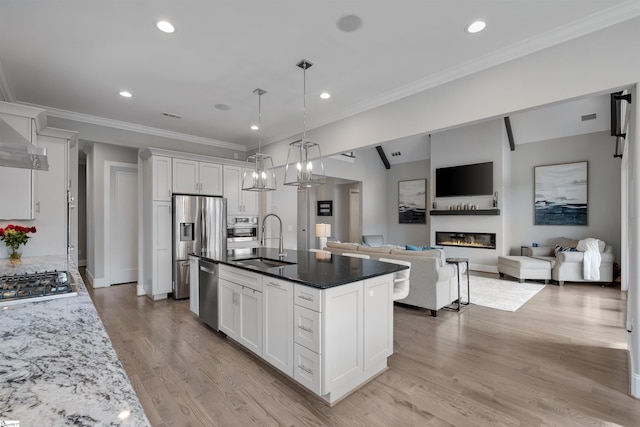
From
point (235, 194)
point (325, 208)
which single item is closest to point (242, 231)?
point (235, 194)

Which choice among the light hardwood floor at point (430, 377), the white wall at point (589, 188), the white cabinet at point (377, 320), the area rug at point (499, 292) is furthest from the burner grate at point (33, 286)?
the white wall at point (589, 188)

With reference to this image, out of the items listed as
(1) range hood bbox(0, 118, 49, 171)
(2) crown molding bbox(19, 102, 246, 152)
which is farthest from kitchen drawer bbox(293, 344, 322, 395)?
(2) crown molding bbox(19, 102, 246, 152)

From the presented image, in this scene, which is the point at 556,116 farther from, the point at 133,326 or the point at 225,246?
the point at 133,326

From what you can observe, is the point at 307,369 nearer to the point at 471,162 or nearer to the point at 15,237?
the point at 15,237

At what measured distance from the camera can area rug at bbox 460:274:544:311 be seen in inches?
185

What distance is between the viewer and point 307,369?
88.4 inches

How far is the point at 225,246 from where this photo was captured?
18.1 feet

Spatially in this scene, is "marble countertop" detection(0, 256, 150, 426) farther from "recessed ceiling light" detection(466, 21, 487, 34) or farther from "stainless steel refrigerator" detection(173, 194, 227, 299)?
"stainless steel refrigerator" detection(173, 194, 227, 299)

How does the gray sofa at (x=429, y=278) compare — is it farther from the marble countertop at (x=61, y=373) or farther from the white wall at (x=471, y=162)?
the marble countertop at (x=61, y=373)

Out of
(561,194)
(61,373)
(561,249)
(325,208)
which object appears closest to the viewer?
(61,373)

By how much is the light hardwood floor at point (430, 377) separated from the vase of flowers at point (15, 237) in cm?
134

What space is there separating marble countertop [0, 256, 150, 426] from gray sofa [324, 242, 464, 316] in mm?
3681

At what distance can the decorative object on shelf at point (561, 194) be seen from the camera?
261 inches

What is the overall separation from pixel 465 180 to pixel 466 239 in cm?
152
